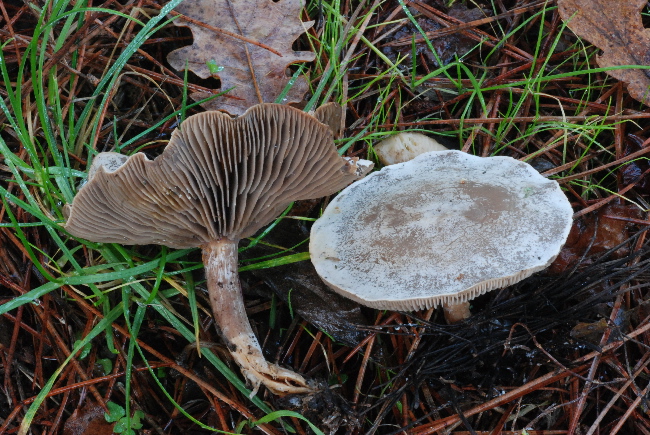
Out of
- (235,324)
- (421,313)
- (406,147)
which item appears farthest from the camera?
(406,147)

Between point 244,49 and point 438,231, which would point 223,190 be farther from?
point 244,49

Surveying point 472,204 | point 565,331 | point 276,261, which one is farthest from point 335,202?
point 565,331

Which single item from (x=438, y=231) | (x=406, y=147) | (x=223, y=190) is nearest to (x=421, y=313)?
(x=438, y=231)

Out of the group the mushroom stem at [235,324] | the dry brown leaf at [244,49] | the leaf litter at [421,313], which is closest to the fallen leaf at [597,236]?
the leaf litter at [421,313]

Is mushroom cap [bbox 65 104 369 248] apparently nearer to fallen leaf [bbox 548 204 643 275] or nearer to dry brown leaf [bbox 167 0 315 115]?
dry brown leaf [bbox 167 0 315 115]

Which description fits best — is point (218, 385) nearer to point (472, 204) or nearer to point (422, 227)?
point (422, 227)

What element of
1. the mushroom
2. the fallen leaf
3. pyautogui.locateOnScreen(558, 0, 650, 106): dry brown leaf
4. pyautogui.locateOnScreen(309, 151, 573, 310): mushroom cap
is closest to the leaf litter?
the fallen leaf
